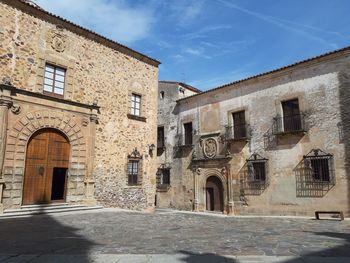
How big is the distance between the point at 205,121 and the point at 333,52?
7876 mm

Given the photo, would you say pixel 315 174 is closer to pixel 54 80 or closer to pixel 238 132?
pixel 238 132

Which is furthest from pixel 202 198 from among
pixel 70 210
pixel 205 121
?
pixel 70 210

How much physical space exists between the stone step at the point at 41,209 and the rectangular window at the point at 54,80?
13.7 ft

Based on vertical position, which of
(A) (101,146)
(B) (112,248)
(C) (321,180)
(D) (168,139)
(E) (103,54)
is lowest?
(B) (112,248)

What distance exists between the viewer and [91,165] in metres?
12.1

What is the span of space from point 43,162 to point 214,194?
399 inches

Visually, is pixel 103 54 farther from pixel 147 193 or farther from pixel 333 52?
pixel 333 52

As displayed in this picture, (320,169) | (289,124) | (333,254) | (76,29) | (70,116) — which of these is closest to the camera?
(333,254)

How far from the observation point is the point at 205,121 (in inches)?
725

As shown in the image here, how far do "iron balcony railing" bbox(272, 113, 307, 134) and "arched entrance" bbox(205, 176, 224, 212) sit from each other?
15.5 ft

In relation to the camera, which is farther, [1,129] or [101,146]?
[101,146]

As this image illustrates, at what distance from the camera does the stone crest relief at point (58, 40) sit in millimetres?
11625

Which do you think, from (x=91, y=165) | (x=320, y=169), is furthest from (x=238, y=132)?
(x=91, y=165)

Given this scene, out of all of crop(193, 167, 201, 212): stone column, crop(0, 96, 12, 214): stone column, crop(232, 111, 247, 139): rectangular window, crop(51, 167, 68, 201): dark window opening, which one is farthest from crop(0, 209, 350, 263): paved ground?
crop(193, 167, 201, 212): stone column
